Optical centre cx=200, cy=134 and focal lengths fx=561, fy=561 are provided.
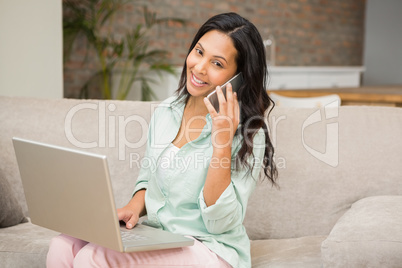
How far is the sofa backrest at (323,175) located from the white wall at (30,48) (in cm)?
186

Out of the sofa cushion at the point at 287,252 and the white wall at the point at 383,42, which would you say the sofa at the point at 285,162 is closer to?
the sofa cushion at the point at 287,252

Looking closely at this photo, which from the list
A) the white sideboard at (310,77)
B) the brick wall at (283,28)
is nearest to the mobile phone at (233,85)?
the brick wall at (283,28)

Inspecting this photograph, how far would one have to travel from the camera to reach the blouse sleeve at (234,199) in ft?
5.16

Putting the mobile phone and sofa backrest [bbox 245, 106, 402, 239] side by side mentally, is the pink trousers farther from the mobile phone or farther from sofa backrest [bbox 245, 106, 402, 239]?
sofa backrest [bbox 245, 106, 402, 239]

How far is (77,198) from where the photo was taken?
4.56 ft

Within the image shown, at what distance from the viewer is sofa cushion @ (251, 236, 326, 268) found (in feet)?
6.03

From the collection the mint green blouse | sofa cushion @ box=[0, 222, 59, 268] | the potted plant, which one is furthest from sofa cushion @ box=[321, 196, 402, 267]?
the potted plant

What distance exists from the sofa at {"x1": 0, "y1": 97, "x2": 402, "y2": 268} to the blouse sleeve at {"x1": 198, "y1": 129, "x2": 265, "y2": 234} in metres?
0.33

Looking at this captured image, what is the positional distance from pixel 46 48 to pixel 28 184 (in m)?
2.20

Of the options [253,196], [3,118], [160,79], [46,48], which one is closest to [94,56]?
[160,79]

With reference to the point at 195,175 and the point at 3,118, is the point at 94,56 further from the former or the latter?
the point at 195,175

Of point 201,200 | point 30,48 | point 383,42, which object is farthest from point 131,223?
point 383,42

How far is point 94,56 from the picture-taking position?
538cm

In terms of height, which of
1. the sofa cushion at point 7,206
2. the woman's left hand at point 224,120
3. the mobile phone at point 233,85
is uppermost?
the mobile phone at point 233,85
